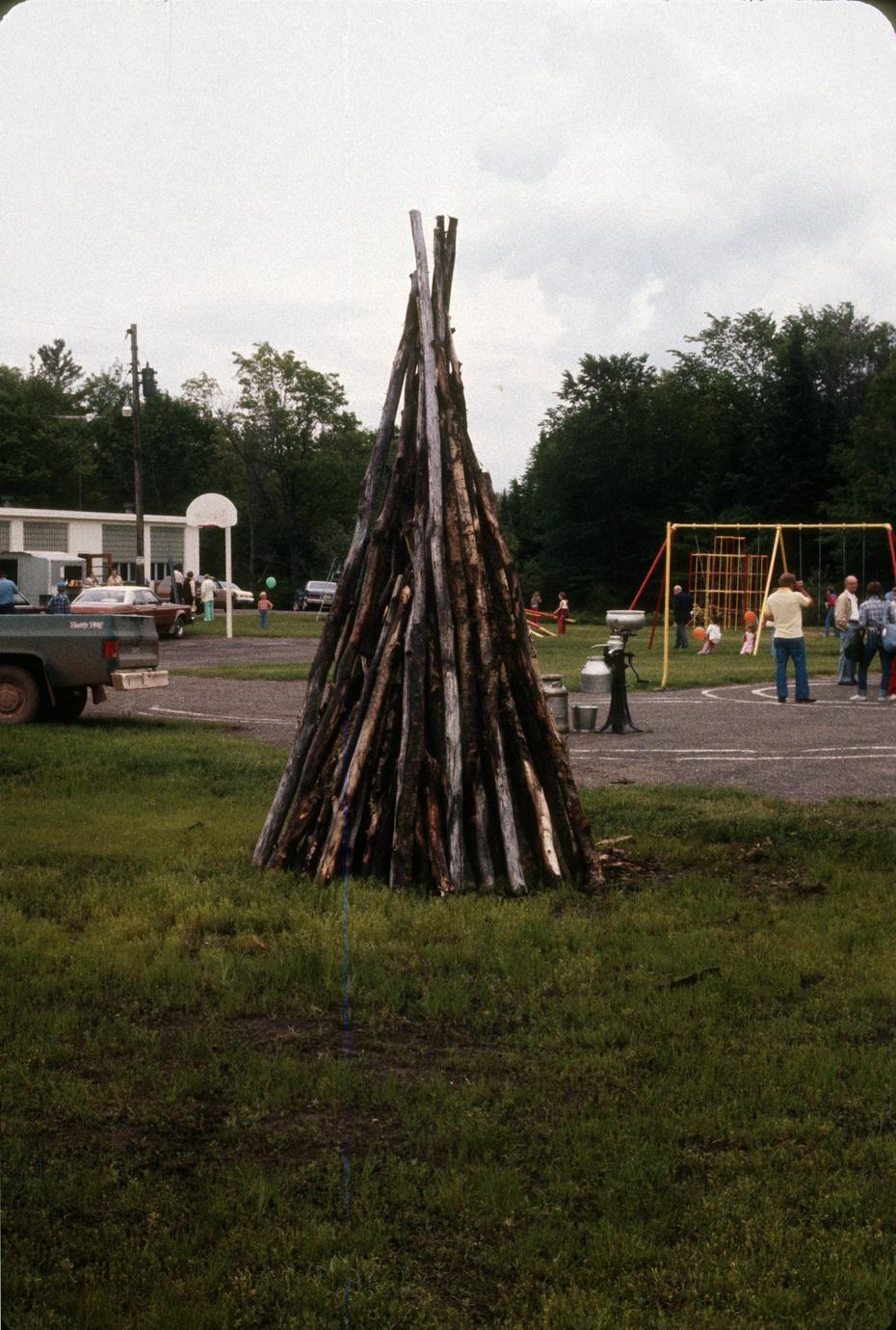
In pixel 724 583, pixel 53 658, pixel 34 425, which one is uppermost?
pixel 34 425

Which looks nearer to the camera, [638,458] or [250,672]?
[638,458]

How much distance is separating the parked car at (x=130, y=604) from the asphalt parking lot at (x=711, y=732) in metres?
8.49

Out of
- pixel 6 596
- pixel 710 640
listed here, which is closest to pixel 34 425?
pixel 6 596

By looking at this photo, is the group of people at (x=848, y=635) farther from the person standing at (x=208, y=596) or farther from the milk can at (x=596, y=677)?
the person standing at (x=208, y=596)

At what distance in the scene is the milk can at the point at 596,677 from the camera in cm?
1551

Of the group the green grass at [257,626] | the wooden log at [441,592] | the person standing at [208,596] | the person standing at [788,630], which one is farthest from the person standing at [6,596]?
the person standing at [208,596]

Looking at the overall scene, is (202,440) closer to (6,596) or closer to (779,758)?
(779,758)

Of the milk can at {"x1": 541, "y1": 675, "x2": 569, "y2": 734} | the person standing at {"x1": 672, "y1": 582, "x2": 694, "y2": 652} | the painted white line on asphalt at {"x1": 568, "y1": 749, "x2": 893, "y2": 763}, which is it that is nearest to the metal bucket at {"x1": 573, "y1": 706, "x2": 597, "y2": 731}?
the milk can at {"x1": 541, "y1": 675, "x2": 569, "y2": 734}

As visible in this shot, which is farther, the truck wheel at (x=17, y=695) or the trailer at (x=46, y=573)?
the trailer at (x=46, y=573)

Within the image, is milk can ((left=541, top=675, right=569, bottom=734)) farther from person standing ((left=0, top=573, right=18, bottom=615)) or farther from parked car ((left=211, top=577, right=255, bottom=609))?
parked car ((left=211, top=577, right=255, bottom=609))

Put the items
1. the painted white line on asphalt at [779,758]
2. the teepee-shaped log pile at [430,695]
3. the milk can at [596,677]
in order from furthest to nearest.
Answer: the milk can at [596,677]
the painted white line on asphalt at [779,758]
the teepee-shaped log pile at [430,695]

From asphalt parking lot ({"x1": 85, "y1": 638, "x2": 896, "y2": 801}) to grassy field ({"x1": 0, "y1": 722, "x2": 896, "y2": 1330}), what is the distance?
351 cm

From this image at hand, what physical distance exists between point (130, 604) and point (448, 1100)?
28.9 m

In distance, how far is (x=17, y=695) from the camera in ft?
48.8
